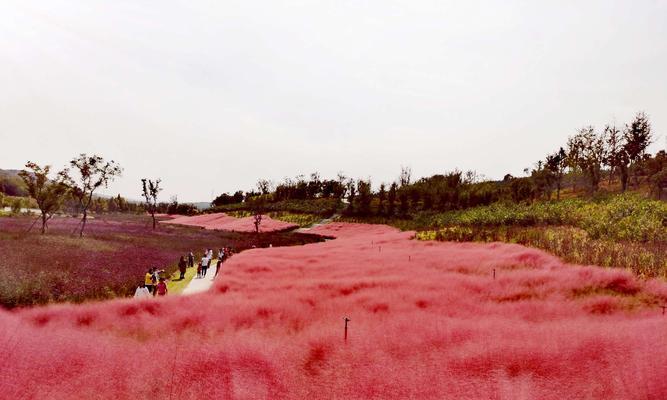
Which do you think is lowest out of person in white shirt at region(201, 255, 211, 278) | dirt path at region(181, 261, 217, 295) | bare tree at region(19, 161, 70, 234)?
dirt path at region(181, 261, 217, 295)

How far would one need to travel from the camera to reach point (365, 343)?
955 cm

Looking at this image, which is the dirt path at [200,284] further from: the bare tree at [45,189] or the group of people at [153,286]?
the bare tree at [45,189]

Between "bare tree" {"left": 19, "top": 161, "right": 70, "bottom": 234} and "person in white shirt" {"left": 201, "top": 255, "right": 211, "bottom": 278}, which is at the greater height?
"bare tree" {"left": 19, "top": 161, "right": 70, "bottom": 234}

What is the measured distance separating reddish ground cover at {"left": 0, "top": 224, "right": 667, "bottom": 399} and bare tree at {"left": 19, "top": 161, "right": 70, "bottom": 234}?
2773 cm

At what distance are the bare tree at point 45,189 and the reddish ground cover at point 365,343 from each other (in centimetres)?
2773

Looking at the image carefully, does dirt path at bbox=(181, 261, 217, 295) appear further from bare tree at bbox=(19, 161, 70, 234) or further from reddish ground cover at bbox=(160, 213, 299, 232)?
reddish ground cover at bbox=(160, 213, 299, 232)

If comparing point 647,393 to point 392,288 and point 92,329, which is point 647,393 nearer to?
point 392,288

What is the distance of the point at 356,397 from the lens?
24.7 feet

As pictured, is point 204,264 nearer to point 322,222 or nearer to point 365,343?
point 365,343

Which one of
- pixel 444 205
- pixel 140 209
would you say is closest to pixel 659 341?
pixel 444 205

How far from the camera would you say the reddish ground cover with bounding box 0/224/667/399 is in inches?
300

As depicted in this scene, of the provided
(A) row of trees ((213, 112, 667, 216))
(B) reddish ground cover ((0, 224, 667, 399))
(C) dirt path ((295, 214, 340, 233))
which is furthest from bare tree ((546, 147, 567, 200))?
(B) reddish ground cover ((0, 224, 667, 399))

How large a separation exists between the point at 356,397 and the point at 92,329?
28.6 ft

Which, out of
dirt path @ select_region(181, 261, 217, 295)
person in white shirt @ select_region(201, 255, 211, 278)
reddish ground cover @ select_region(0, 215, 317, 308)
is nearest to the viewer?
reddish ground cover @ select_region(0, 215, 317, 308)
